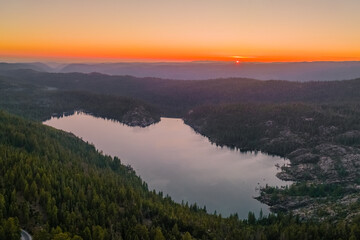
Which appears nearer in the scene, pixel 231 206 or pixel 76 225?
pixel 76 225

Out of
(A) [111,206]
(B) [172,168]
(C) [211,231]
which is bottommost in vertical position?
(B) [172,168]

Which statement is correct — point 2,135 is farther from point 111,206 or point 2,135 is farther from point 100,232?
point 100,232

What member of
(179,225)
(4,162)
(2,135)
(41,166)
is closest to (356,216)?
(179,225)

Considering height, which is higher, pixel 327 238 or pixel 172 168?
pixel 327 238

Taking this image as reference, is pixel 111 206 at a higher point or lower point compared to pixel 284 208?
higher

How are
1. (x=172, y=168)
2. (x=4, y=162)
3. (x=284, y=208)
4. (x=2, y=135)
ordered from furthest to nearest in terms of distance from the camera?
(x=172, y=168) → (x=2, y=135) → (x=284, y=208) → (x=4, y=162)

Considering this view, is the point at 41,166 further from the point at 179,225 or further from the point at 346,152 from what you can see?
the point at 346,152

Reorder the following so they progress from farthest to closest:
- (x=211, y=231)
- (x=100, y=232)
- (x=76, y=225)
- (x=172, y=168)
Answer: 1. (x=172, y=168)
2. (x=211, y=231)
3. (x=76, y=225)
4. (x=100, y=232)

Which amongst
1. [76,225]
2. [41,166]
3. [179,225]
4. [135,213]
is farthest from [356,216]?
[41,166]

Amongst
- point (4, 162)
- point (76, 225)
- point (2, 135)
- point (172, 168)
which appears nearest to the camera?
point (76, 225)
